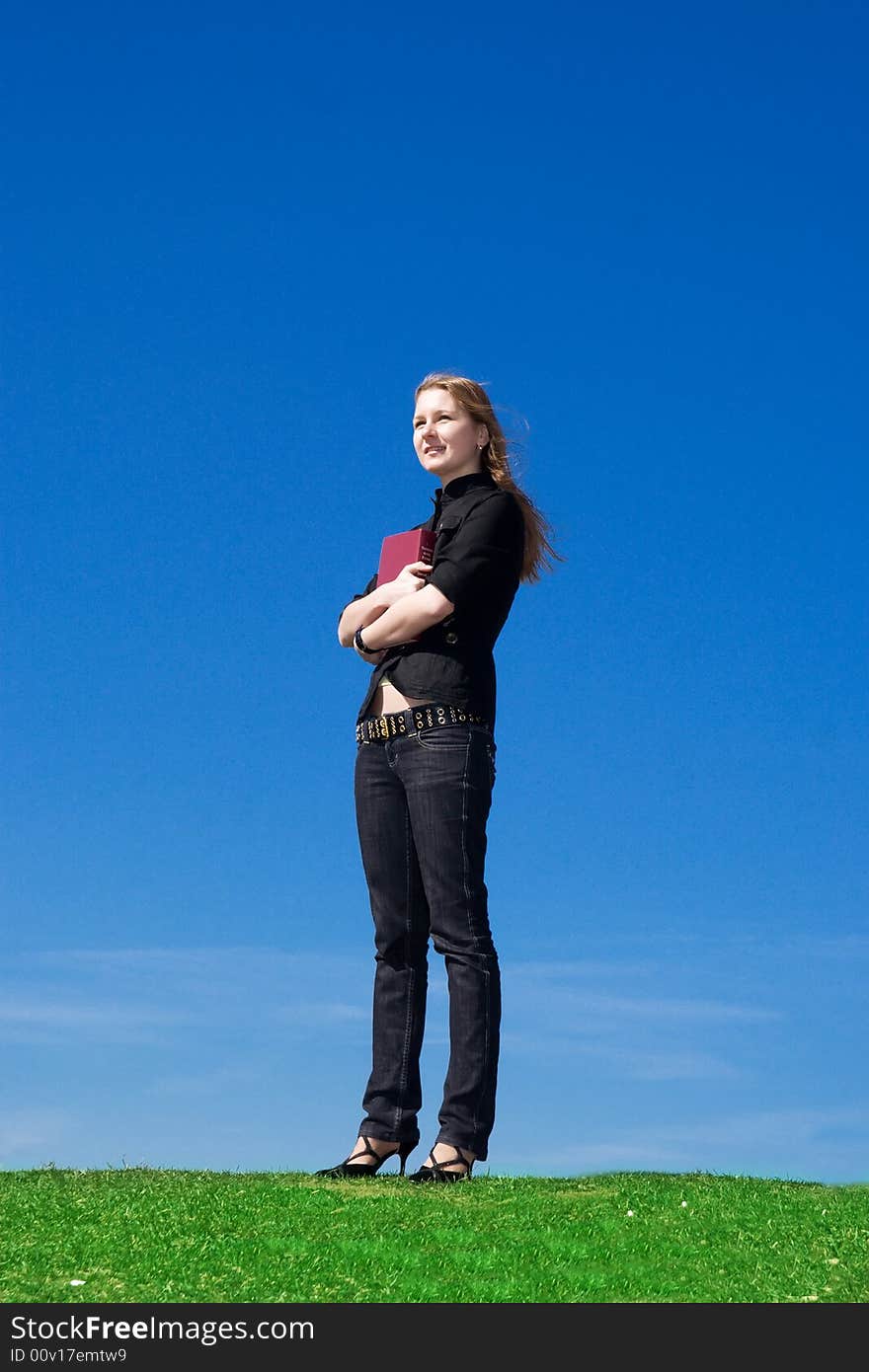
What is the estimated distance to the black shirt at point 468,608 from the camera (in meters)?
7.81

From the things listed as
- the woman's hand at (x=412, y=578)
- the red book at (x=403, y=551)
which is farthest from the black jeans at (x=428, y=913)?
the red book at (x=403, y=551)

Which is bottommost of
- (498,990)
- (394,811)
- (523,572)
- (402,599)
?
(498,990)

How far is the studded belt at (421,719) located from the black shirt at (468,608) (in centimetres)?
4

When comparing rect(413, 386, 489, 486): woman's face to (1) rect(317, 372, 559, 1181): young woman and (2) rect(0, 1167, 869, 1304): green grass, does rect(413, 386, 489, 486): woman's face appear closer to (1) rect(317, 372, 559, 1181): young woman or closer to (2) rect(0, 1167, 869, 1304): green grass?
(1) rect(317, 372, 559, 1181): young woman

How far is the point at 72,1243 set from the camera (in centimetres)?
619

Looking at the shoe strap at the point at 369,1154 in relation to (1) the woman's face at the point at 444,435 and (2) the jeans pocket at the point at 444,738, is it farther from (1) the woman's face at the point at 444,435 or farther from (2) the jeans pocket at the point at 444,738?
(1) the woman's face at the point at 444,435

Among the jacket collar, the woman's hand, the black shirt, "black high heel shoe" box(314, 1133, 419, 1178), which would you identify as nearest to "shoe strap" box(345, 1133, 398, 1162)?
"black high heel shoe" box(314, 1133, 419, 1178)

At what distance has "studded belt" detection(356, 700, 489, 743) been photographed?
779 centimetres

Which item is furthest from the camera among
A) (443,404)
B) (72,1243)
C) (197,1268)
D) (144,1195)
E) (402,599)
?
(443,404)
